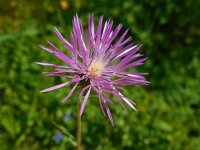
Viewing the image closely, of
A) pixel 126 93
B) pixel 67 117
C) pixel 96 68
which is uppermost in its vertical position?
pixel 96 68

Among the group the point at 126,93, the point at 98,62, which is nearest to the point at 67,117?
the point at 126,93

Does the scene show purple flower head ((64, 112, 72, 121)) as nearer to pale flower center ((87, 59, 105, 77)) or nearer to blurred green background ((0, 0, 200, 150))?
blurred green background ((0, 0, 200, 150))

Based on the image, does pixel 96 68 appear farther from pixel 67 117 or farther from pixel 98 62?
pixel 67 117

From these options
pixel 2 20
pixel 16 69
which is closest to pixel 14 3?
pixel 2 20

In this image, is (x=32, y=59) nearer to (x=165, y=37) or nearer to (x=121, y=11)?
(x=121, y=11)

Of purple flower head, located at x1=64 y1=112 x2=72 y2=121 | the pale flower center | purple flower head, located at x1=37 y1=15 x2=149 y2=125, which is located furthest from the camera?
purple flower head, located at x1=64 y1=112 x2=72 y2=121

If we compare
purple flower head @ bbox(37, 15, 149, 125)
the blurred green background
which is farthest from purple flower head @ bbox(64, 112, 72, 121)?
purple flower head @ bbox(37, 15, 149, 125)
